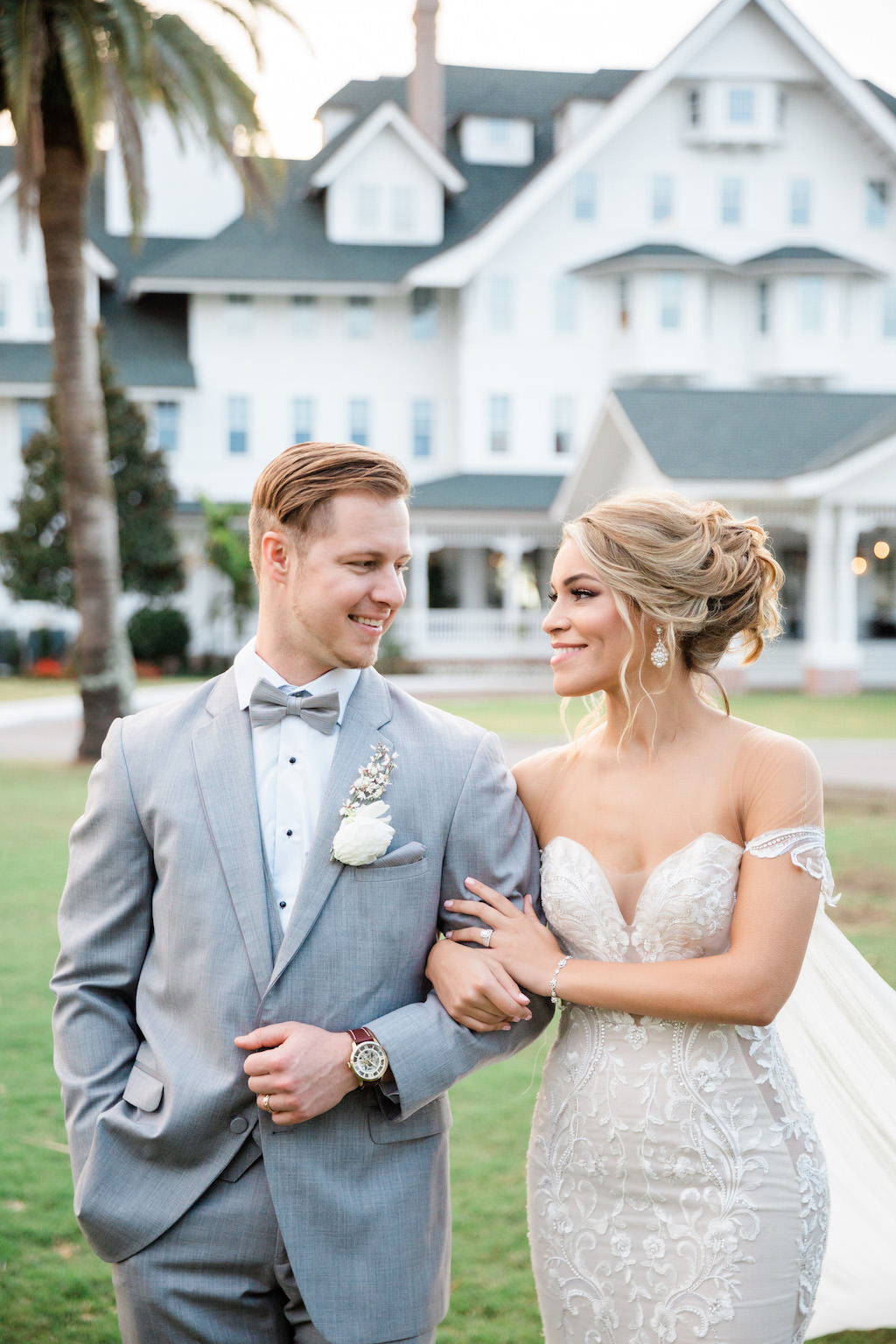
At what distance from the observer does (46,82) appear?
15258 mm

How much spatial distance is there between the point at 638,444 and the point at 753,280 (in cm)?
1151

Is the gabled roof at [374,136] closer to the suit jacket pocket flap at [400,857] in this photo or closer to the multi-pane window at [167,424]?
the multi-pane window at [167,424]

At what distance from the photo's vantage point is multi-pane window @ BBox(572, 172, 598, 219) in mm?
35125

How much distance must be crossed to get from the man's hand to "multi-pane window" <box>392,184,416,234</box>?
3652 cm

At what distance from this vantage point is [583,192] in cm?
3519

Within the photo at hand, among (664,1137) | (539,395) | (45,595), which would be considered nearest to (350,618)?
(664,1137)

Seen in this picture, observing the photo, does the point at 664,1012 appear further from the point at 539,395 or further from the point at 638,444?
the point at 539,395

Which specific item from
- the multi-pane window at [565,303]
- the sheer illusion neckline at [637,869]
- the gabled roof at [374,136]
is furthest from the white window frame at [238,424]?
the sheer illusion neckline at [637,869]

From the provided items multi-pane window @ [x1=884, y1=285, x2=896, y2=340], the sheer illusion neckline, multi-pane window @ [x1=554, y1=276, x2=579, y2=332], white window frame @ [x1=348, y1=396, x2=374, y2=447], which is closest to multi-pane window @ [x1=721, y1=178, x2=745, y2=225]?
multi-pane window @ [x1=554, y1=276, x2=579, y2=332]

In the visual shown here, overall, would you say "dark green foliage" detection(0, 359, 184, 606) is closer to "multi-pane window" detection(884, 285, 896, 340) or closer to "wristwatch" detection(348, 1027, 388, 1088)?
"multi-pane window" detection(884, 285, 896, 340)

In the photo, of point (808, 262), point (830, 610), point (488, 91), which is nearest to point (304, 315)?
point (488, 91)

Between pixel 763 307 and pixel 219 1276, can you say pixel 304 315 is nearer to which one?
pixel 763 307

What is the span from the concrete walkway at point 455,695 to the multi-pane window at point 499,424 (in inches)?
294

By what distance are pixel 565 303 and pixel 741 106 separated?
21.8 feet
